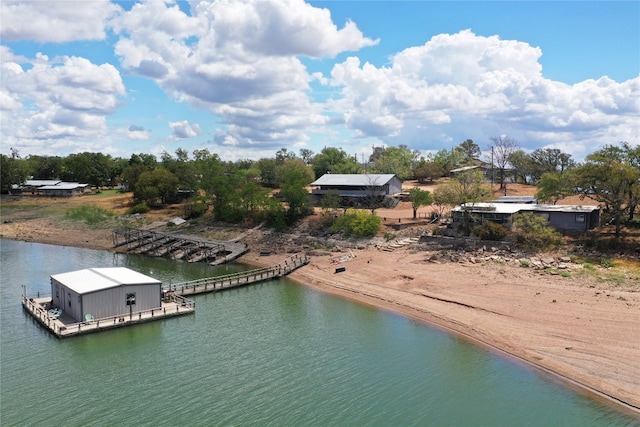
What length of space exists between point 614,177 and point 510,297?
19.7 metres

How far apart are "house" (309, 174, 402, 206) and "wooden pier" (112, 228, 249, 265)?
22.2 meters

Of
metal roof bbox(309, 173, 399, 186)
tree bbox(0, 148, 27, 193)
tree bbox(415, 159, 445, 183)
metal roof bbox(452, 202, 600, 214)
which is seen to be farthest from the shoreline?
tree bbox(0, 148, 27, 193)

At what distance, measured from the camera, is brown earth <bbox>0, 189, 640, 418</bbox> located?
30625 mm

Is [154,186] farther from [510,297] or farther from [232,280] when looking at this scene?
[510,297]

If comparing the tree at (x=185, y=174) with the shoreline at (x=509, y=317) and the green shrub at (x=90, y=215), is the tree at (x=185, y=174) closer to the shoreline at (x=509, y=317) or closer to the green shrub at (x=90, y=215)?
the green shrub at (x=90, y=215)

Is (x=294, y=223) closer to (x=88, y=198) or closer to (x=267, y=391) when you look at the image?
(x=267, y=391)

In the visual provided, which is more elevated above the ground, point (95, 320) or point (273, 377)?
point (95, 320)

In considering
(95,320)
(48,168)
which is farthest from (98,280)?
(48,168)

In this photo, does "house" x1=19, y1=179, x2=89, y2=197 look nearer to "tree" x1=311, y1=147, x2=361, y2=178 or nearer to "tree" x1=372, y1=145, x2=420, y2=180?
"tree" x1=311, y1=147, x2=361, y2=178

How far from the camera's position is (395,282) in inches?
1929

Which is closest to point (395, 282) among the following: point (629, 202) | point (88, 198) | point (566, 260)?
point (566, 260)

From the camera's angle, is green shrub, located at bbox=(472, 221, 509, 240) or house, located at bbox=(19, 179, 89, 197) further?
house, located at bbox=(19, 179, 89, 197)

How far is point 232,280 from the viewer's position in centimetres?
5134

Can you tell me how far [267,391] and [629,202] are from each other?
4486 cm
